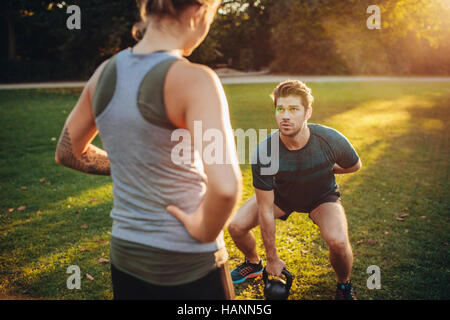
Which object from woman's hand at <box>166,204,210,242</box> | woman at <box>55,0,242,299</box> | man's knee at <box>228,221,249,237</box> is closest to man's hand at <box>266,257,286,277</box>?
man's knee at <box>228,221,249,237</box>

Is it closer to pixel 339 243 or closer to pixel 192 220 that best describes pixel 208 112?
pixel 192 220

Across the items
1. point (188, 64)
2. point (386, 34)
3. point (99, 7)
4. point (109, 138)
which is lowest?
point (109, 138)

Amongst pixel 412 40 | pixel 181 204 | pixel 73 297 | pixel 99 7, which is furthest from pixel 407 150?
pixel 412 40

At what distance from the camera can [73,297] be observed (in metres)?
3.66

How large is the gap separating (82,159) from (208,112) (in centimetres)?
90

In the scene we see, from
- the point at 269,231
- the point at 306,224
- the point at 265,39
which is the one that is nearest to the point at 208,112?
the point at 269,231

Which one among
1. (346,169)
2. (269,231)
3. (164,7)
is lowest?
(269,231)

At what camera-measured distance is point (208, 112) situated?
1160mm

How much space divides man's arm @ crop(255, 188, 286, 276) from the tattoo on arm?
71.2 inches

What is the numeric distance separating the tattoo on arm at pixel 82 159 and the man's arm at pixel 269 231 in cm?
181

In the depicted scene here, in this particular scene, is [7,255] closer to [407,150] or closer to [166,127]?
[166,127]

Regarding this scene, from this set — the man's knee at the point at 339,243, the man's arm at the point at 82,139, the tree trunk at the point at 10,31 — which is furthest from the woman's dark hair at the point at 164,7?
the tree trunk at the point at 10,31

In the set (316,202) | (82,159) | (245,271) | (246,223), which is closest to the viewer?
(82,159)
